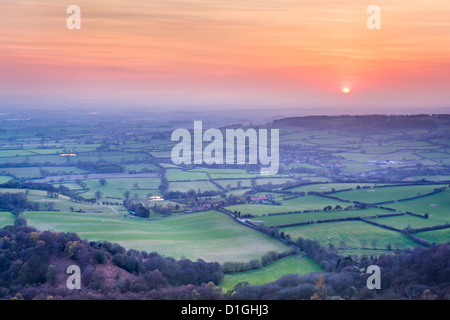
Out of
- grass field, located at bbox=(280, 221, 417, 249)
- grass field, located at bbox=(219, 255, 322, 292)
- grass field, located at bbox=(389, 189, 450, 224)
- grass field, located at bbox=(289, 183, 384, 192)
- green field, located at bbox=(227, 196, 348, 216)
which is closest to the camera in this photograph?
grass field, located at bbox=(219, 255, 322, 292)

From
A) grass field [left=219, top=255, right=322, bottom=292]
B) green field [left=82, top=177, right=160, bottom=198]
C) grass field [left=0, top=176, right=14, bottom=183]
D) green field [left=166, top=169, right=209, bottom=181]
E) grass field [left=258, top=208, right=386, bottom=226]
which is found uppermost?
grass field [left=0, top=176, right=14, bottom=183]

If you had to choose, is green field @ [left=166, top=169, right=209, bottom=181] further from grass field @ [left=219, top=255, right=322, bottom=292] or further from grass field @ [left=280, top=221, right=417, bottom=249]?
grass field @ [left=219, top=255, right=322, bottom=292]

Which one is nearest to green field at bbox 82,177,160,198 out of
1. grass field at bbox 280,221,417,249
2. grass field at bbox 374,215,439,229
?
grass field at bbox 280,221,417,249

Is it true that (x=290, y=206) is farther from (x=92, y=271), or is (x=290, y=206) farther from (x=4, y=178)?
(x=4, y=178)

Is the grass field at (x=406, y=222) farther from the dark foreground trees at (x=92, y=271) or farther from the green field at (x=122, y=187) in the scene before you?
the green field at (x=122, y=187)

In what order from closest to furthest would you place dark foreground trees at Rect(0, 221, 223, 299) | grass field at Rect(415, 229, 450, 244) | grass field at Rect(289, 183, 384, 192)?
1. dark foreground trees at Rect(0, 221, 223, 299)
2. grass field at Rect(415, 229, 450, 244)
3. grass field at Rect(289, 183, 384, 192)
